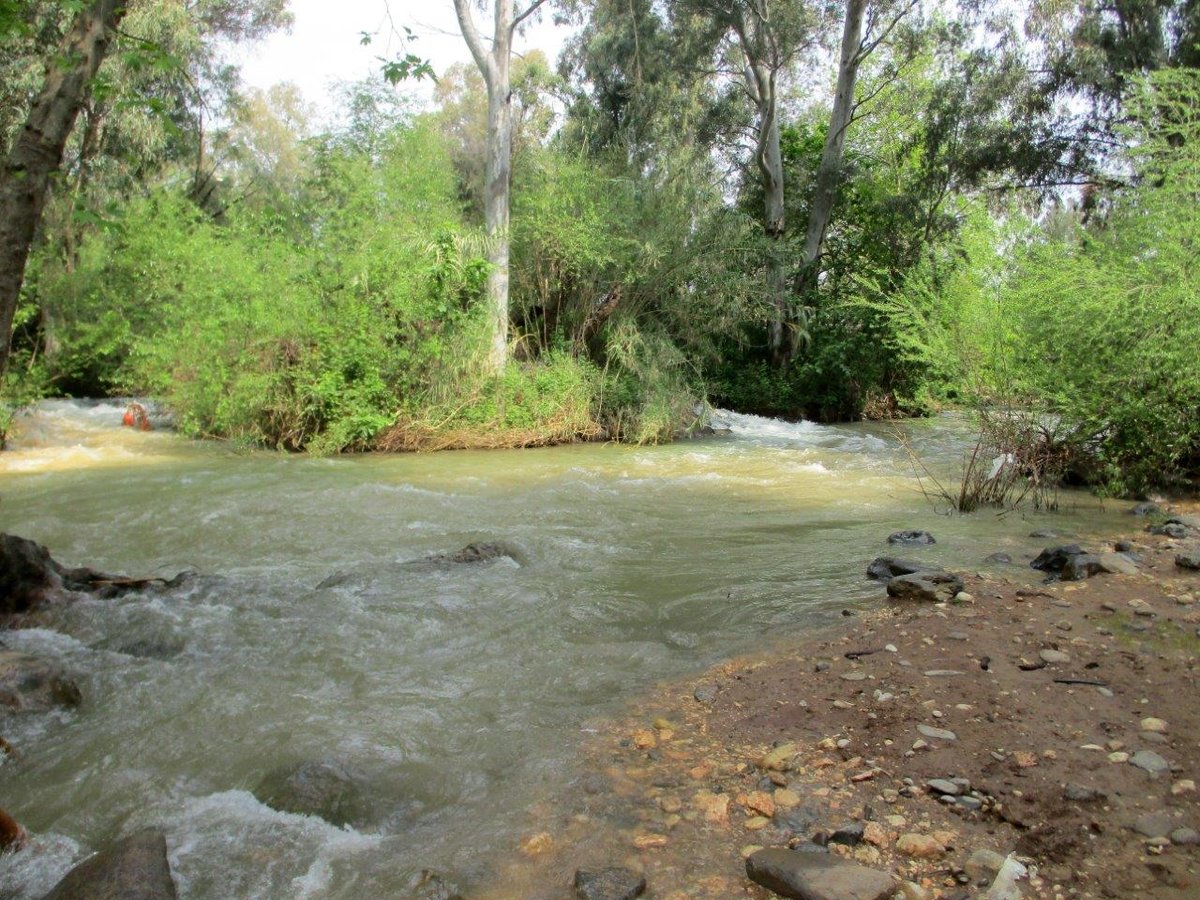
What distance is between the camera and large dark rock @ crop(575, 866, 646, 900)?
2.71 metres

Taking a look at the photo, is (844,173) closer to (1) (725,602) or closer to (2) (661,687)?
(1) (725,602)

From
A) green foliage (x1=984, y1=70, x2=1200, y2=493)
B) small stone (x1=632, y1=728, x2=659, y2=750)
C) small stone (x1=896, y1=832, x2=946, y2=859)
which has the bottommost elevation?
small stone (x1=632, y1=728, x2=659, y2=750)

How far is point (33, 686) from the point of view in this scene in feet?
14.2

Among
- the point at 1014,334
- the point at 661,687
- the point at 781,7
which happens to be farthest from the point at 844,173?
the point at 661,687

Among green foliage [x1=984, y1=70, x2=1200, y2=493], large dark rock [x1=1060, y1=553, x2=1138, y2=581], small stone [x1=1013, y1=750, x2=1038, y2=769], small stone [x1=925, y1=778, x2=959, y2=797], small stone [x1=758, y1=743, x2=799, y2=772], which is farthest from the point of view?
green foliage [x1=984, y1=70, x2=1200, y2=493]

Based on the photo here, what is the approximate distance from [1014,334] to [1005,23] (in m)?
14.0

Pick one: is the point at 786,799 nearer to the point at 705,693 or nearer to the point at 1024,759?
the point at 1024,759

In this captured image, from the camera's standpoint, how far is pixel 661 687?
464 cm

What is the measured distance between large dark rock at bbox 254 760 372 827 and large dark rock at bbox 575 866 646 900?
104 centimetres

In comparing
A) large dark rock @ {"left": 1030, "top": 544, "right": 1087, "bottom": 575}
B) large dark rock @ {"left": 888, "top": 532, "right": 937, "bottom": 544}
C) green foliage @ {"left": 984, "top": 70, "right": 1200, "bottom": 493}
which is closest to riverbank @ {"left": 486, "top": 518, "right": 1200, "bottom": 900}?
large dark rock @ {"left": 1030, "top": 544, "right": 1087, "bottom": 575}

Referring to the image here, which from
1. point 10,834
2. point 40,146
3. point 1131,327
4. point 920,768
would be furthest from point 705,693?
point 1131,327

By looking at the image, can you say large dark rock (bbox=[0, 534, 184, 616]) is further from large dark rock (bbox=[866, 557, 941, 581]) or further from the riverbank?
large dark rock (bbox=[866, 557, 941, 581])

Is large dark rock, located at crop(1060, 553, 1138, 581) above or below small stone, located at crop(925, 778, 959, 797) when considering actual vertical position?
above

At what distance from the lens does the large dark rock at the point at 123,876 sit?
8.88 ft
